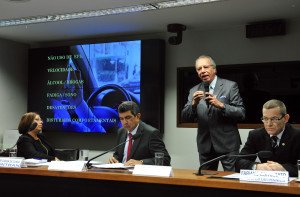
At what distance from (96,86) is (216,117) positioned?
241 cm

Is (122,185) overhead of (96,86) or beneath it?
beneath

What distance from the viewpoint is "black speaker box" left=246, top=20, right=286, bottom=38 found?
432cm

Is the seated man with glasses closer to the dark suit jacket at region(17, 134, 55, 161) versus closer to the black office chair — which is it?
the dark suit jacket at region(17, 134, 55, 161)

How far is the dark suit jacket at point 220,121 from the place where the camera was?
10.1 ft

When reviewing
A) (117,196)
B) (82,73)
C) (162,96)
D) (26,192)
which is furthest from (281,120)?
(82,73)

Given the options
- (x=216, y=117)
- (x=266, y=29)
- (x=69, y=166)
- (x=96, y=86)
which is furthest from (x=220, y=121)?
(x=96, y=86)

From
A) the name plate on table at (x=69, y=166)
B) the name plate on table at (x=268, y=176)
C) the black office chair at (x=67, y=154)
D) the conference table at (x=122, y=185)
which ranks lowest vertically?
the black office chair at (x=67, y=154)

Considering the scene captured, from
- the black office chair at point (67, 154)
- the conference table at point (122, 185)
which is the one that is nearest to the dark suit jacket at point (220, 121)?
the conference table at point (122, 185)

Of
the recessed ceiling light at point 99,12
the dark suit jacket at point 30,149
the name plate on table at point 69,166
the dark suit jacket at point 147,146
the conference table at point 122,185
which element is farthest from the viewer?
the recessed ceiling light at point 99,12

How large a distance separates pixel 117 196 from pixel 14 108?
12.5 feet

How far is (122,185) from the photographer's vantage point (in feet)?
7.05

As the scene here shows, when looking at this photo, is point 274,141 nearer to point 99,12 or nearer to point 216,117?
point 216,117

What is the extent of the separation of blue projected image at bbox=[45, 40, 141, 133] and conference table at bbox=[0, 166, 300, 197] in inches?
101

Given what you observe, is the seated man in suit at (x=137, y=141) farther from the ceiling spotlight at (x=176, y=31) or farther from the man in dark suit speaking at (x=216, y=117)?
the ceiling spotlight at (x=176, y=31)
